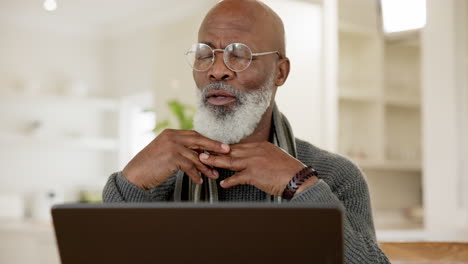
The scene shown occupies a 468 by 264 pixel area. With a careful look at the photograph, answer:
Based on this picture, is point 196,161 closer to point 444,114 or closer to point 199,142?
point 199,142

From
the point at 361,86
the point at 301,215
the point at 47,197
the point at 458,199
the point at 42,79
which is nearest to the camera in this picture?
the point at 301,215

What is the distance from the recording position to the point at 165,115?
19.6 ft

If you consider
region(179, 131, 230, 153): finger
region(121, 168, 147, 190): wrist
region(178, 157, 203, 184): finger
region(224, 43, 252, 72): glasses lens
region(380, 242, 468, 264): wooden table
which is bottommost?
region(380, 242, 468, 264): wooden table

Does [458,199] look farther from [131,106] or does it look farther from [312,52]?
[131,106]

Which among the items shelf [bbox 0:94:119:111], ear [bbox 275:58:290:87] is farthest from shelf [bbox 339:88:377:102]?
ear [bbox 275:58:290:87]

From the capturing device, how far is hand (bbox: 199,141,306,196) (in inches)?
49.4

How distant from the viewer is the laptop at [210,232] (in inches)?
29.8

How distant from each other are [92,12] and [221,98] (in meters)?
5.62

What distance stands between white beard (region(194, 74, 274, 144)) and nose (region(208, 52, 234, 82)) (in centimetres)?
2

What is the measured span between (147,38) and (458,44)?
398 centimetres

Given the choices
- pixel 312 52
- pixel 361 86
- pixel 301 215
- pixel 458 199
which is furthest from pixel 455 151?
pixel 301 215

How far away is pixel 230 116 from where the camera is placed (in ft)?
5.05

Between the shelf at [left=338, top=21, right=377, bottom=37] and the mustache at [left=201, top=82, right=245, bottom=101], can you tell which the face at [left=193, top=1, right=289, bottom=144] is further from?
the shelf at [left=338, top=21, right=377, bottom=37]

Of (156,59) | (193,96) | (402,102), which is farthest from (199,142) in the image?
(156,59)
